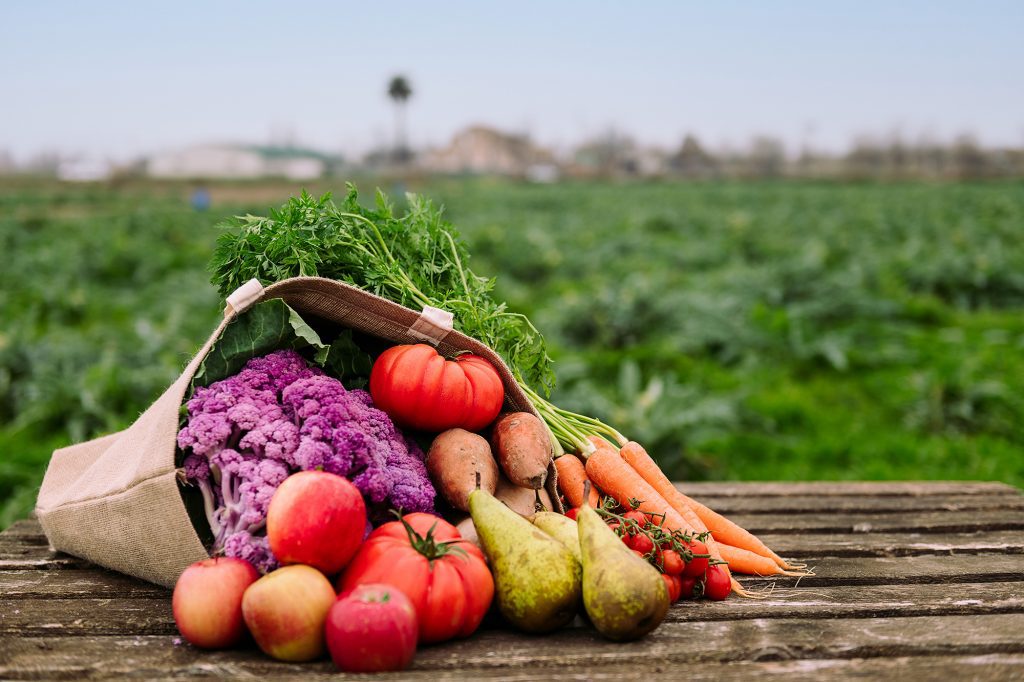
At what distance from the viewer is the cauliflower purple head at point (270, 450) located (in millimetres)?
2199

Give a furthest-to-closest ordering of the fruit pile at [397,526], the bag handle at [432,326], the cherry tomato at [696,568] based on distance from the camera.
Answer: the bag handle at [432,326]
the cherry tomato at [696,568]
the fruit pile at [397,526]

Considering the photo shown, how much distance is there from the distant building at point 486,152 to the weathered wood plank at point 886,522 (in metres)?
130

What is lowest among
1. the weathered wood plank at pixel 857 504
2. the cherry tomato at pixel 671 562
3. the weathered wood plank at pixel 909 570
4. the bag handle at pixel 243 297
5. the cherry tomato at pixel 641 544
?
the weathered wood plank at pixel 857 504

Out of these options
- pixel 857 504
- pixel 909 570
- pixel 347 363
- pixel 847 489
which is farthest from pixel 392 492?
pixel 847 489

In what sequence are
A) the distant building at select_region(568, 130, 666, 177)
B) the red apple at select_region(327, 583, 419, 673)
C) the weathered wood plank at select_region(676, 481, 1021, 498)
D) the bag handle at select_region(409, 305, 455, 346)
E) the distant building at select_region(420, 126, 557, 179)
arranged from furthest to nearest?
1. the distant building at select_region(420, 126, 557, 179)
2. the distant building at select_region(568, 130, 666, 177)
3. the weathered wood plank at select_region(676, 481, 1021, 498)
4. the bag handle at select_region(409, 305, 455, 346)
5. the red apple at select_region(327, 583, 419, 673)

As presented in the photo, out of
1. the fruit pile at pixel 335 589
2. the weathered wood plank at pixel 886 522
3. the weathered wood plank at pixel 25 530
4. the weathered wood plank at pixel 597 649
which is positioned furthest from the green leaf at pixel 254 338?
the weathered wood plank at pixel 886 522

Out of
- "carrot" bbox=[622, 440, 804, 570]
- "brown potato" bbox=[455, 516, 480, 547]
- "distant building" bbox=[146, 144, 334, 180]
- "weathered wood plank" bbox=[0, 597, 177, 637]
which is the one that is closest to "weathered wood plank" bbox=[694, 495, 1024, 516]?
"carrot" bbox=[622, 440, 804, 570]

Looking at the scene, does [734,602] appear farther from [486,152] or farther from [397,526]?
[486,152]

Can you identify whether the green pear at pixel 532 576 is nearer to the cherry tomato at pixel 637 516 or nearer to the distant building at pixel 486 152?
the cherry tomato at pixel 637 516

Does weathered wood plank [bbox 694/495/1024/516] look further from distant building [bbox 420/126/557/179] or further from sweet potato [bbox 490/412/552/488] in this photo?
distant building [bbox 420/126/557/179]

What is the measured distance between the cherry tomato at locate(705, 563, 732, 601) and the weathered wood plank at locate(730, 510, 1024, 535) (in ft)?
2.78

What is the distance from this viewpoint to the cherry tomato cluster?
235 centimetres

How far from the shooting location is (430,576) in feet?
6.51

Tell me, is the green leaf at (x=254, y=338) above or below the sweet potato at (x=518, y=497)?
above
